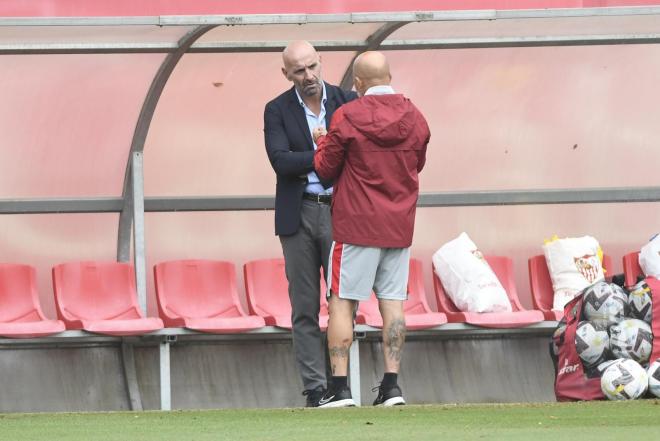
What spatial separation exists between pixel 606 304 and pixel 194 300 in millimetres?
3345

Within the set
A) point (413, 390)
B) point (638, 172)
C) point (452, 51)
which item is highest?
point (452, 51)

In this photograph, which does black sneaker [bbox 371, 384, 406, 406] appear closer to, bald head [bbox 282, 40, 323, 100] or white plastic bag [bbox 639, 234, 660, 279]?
bald head [bbox 282, 40, 323, 100]

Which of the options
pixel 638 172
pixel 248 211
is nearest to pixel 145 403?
pixel 248 211

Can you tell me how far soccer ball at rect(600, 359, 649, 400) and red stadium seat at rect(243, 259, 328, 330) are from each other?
3056 millimetres

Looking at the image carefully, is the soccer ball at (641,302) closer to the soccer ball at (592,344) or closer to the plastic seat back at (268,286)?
the soccer ball at (592,344)

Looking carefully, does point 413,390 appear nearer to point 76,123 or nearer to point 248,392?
point 248,392

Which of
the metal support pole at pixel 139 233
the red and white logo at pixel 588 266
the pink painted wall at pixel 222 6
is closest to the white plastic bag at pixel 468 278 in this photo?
the red and white logo at pixel 588 266

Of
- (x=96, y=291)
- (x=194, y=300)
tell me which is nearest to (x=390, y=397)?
(x=194, y=300)

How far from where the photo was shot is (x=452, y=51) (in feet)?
36.6

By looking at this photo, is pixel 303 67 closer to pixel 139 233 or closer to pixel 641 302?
pixel 641 302

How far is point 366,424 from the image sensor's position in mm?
6348

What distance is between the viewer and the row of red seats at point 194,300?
9.93 m

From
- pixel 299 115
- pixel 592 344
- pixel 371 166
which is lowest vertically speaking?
pixel 592 344

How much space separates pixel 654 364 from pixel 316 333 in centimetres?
172
